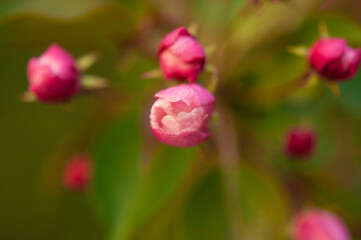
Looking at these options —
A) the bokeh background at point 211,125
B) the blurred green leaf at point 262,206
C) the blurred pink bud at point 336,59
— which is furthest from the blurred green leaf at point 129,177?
the blurred pink bud at point 336,59

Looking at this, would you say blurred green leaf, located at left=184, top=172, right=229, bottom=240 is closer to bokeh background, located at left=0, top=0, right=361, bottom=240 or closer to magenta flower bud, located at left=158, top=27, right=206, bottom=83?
bokeh background, located at left=0, top=0, right=361, bottom=240

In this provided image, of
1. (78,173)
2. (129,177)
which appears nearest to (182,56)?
(129,177)

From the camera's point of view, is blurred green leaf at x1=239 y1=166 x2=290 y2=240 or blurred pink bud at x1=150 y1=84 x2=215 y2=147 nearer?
blurred pink bud at x1=150 y1=84 x2=215 y2=147

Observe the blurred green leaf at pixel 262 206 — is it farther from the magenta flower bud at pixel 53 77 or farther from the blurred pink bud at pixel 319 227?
the magenta flower bud at pixel 53 77

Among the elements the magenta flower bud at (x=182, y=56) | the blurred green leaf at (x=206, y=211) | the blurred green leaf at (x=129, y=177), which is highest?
the magenta flower bud at (x=182, y=56)

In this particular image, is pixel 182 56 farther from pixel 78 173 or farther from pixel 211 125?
pixel 78 173

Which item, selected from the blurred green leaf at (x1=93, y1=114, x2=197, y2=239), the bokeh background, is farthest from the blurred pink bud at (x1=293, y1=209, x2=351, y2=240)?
the blurred green leaf at (x1=93, y1=114, x2=197, y2=239)
